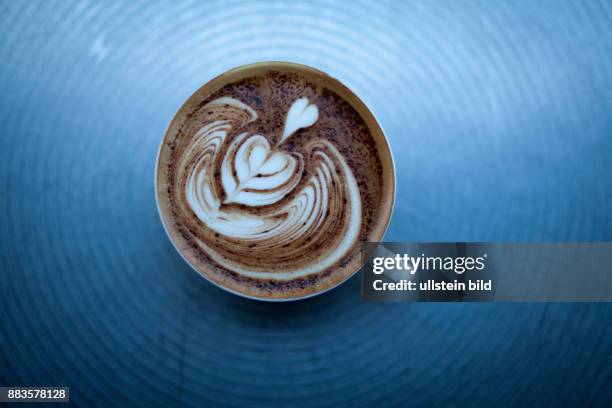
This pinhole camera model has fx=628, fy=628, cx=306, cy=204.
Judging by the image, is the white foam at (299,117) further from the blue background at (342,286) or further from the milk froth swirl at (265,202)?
the blue background at (342,286)

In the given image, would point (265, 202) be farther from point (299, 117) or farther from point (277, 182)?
point (299, 117)

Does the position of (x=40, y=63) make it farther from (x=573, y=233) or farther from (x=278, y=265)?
(x=573, y=233)

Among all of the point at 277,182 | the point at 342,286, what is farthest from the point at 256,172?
the point at 342,286

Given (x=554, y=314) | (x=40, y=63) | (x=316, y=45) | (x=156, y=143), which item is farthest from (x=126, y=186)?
(x=554, y=314)

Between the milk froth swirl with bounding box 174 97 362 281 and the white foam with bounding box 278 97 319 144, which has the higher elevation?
the white foam with bounding box 278 97 319 144

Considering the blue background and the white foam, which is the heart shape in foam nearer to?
the white foam

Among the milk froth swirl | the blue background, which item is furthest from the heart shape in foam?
the blue background

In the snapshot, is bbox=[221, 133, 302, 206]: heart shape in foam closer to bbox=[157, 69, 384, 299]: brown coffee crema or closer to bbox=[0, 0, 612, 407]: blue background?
bbox=[157, 69, 384, 299]: brown coffee crema

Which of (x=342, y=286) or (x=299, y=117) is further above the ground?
(x=299, y=117)
